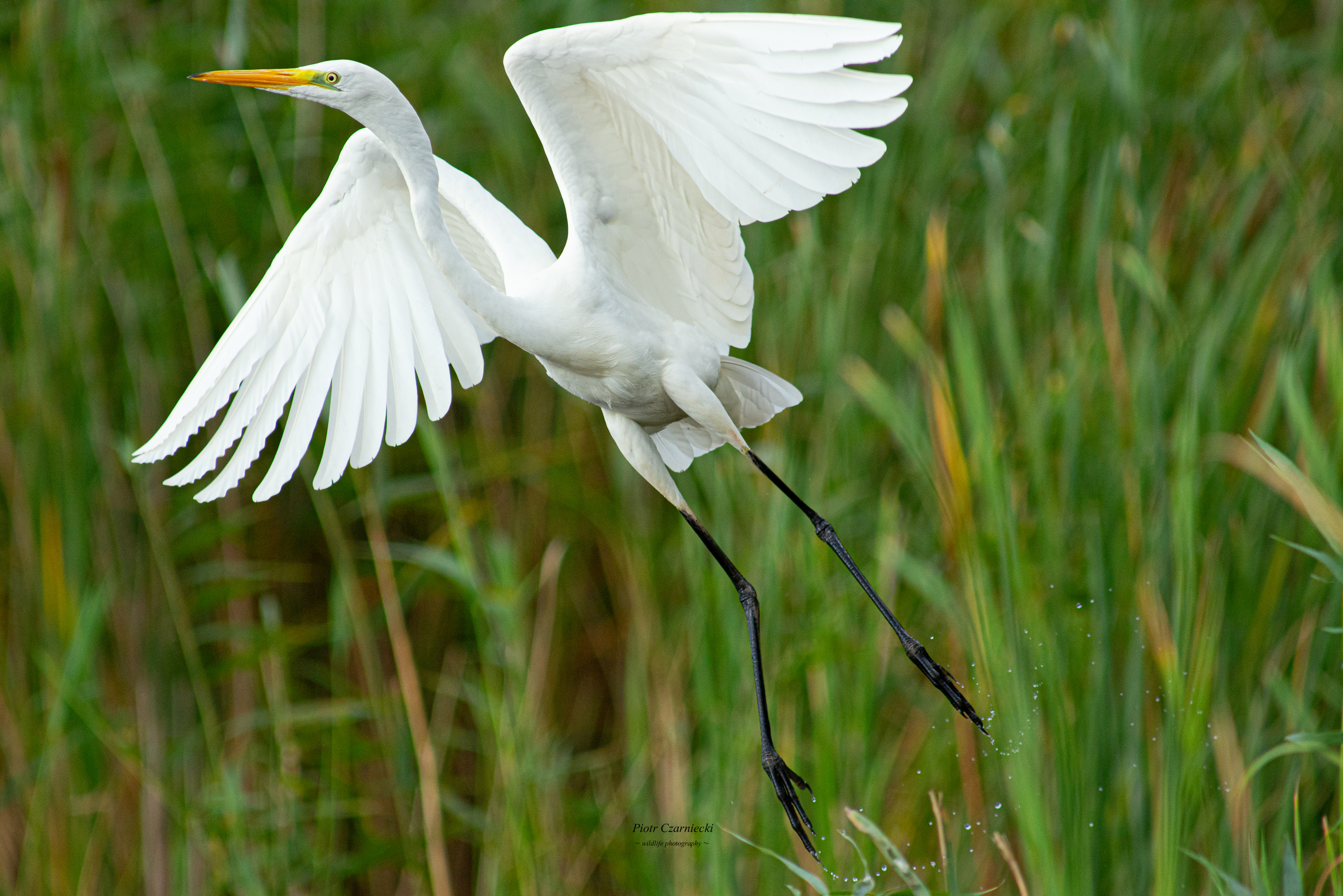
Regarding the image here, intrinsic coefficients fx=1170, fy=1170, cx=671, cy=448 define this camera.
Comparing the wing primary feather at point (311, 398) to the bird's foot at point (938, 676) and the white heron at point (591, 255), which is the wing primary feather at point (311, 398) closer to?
the white heron at point (591, 255)

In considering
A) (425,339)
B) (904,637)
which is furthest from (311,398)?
(904,637)

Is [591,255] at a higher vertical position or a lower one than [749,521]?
higher

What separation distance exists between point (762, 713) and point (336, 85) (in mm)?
896

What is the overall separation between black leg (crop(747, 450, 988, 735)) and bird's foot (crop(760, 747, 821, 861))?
0.71 ft

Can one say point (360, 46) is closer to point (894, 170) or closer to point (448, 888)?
point (894, 170)

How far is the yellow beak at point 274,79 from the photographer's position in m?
1.18

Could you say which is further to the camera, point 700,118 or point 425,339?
point 425,339

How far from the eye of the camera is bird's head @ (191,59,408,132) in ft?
3.91

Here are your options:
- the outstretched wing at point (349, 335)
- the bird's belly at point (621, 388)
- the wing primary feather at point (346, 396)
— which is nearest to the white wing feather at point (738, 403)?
the bird's belly at point (621, 388)

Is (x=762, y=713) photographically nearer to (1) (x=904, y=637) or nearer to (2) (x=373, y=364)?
(1) (x=904, y=637)

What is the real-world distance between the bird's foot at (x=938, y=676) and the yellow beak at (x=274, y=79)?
3.19 ft

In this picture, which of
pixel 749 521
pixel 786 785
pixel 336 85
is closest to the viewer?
pixel 336 85

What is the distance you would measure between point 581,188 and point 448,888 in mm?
1144

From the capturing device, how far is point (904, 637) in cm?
149
